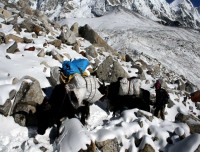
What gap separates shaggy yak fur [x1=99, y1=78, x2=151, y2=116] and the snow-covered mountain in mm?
62826

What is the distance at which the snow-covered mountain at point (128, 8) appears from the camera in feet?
322

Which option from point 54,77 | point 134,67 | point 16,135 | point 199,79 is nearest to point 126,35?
point 199,79

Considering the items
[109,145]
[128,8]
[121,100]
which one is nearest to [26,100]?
[109,145]

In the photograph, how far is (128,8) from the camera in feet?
439

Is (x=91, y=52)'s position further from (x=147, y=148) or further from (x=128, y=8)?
(x=128, y=8)

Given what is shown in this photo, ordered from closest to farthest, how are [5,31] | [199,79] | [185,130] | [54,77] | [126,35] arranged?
[185,130]
[54,77]
[5,31]
[199,79]
[126,35]

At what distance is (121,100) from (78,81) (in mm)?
2126

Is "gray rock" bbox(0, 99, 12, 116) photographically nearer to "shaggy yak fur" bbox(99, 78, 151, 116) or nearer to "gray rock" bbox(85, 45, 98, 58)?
"shaggy yak fur" bbox(99, 78, 151, 116)

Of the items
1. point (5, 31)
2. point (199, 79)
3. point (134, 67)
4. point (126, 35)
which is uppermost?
point (5, 31)

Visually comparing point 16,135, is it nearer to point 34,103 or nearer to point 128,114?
point 34,103

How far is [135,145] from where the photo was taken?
783 cm

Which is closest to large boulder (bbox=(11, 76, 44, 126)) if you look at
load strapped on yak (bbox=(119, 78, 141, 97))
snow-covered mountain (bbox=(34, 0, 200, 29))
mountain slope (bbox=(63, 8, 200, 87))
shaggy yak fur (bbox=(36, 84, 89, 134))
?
shaggy yak fur (bbox=(36, 84, 89, 134))

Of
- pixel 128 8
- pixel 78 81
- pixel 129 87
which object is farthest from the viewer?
pixel 128 8

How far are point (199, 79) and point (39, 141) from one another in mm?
23989
